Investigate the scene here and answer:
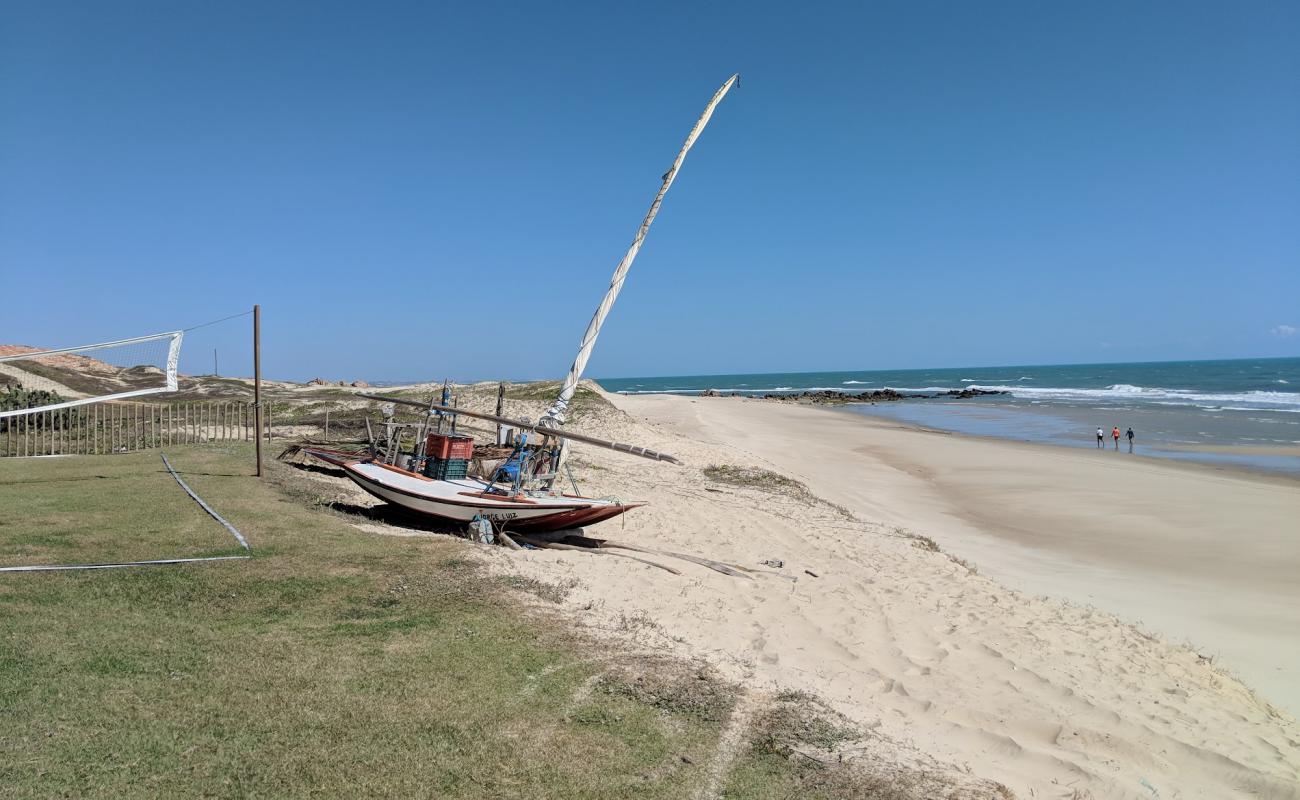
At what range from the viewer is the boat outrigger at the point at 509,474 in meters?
11.7

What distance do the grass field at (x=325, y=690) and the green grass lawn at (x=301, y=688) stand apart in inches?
0.7

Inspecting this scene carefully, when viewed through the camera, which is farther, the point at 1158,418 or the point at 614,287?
the point at 1158,418

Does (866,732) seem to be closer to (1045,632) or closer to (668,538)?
(1045,632)

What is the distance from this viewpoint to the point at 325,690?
18.3ft

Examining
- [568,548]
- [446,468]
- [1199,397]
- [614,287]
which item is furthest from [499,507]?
[1199,397]

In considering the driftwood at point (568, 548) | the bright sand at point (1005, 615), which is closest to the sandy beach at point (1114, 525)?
the bright sand at point (1005, 615)

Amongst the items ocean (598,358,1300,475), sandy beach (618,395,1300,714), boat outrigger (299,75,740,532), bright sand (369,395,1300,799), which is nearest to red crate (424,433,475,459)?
boat outrigger (299,75,740,532)

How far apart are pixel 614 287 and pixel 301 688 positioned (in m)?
10.8

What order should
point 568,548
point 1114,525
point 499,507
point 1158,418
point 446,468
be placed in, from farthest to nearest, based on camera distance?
1. point 1158,418
2. point 1114,525
3. point 446,468
4. point 499,507
5. point 568,548

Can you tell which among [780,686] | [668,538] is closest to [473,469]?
[668,538]

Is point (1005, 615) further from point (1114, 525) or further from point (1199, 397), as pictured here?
point (1199, 397)

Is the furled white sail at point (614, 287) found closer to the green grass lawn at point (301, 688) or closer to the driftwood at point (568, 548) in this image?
the driftwood at point (568, 548)

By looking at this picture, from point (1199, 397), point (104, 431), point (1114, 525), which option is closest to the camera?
point (1114, 525)

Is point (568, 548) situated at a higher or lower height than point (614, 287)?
lower
